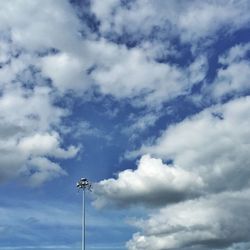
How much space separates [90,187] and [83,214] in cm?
1116

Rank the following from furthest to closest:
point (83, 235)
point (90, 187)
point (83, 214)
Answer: point (90, 187)
point (83, 214)
point (83, 235)

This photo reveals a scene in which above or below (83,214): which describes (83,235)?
below

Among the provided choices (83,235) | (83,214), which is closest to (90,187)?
(83,214)

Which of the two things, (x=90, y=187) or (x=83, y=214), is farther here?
(x=90, y=187)

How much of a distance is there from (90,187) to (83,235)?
62.7ft

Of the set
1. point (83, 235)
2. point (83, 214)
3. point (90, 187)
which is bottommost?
point (83, 235)

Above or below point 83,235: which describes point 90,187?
above

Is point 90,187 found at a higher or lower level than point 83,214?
higher

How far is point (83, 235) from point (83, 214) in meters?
8.00

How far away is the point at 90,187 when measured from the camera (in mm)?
123188

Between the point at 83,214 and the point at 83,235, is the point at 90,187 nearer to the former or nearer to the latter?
the point at 83,214

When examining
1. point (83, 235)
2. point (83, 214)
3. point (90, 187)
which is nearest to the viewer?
point (83, 235)

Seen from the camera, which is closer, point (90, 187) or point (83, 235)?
point (83, 235)

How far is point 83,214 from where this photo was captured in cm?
11300
